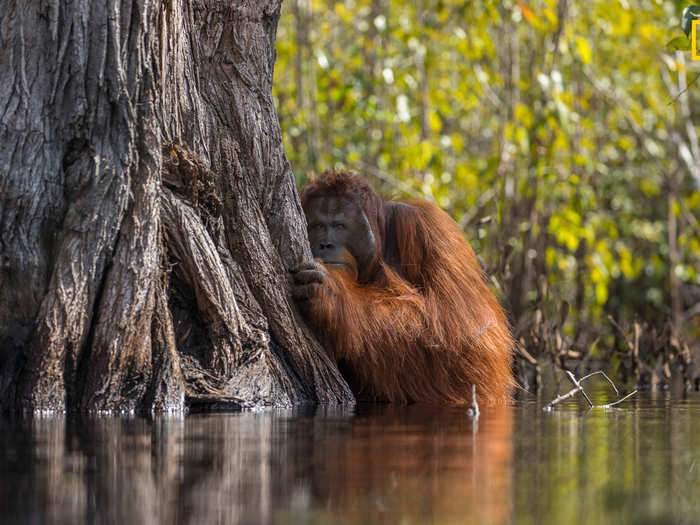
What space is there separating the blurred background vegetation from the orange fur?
6.51 feet

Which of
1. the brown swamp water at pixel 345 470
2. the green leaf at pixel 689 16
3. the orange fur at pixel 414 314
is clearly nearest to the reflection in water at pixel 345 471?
the brown swamp water at pixel 345 470

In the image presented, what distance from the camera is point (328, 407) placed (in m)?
4.71

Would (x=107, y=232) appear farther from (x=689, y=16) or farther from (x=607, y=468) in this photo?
(x=689, y=16)

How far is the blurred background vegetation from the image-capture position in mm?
9109

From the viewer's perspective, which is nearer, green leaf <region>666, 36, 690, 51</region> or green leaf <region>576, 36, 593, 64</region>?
green leaf <region>666, 36, 690, 51</region>

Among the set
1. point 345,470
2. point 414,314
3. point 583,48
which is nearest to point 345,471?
point 345,470

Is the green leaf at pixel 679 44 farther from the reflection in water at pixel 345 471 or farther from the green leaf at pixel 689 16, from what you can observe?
the reflection in water at pixel 345 471

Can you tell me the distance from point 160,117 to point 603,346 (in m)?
7.65

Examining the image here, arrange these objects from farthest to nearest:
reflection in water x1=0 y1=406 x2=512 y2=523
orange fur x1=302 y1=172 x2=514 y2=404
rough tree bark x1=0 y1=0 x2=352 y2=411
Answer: orange fur x1=302 y1=172 x2=514 y2=404 < rough tree bark x1=0 y1=0 x2=352 y2=411 < reflection in water x1=0 y1=406 x2=512 y2=523

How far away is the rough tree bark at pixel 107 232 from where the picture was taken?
415 centimetres

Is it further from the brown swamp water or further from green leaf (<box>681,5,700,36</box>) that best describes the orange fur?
green leaf (<box>681,5,700,36</box>)

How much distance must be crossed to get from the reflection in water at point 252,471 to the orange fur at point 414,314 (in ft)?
3.69

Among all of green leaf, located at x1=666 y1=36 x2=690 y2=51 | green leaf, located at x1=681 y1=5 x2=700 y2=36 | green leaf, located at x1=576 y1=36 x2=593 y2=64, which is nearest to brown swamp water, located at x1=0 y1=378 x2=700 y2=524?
green leaf, located at x1=681 y1=5 x2=700 y2=36

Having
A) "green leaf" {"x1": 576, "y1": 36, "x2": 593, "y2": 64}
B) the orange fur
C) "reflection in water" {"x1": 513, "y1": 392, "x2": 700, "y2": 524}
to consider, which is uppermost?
"green leaf" {"x1": 576, "y1": 36, "x2": 593, "y2": 64}
